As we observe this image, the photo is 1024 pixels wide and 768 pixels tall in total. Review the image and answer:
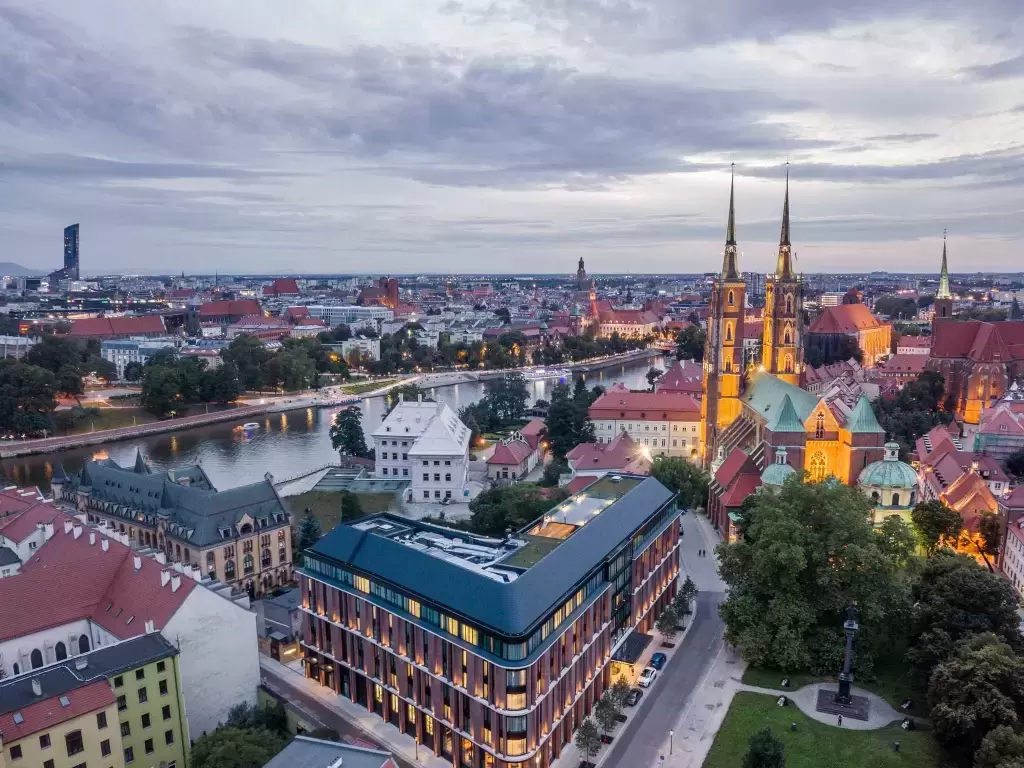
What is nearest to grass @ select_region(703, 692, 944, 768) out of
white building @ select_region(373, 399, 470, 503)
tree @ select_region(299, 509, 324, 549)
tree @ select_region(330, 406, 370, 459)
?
tree @ select_region(299, 509, 324, 549)

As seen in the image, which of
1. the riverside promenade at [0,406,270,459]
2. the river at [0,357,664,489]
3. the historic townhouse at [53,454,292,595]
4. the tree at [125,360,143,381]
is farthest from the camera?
the tree at [125,360,143,381]

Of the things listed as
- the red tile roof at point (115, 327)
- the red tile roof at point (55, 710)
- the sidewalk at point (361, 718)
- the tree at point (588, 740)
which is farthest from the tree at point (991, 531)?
the red tile roof at point (115, 327)

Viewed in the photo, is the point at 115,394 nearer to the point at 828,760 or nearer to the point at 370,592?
the point at 370,592

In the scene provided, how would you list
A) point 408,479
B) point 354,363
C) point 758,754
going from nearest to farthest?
point 758,754, point 408,479, point 354,363

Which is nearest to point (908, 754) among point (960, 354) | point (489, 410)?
point (489, 410)

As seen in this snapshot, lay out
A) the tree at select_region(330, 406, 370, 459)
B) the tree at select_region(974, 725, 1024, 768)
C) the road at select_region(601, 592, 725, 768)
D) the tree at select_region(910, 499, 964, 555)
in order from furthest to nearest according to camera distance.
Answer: the tree at select_region(330, 406, 370, 459) → the tree at select_region(910, 499, 964, 555) → the road at select_region(601, 592, 725, 768) → the tree at select_region(974, 725, 1024, 768)

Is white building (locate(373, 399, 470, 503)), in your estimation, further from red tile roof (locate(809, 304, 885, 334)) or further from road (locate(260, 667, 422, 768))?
red tile roof (locate(809, 304, 885, 334))
